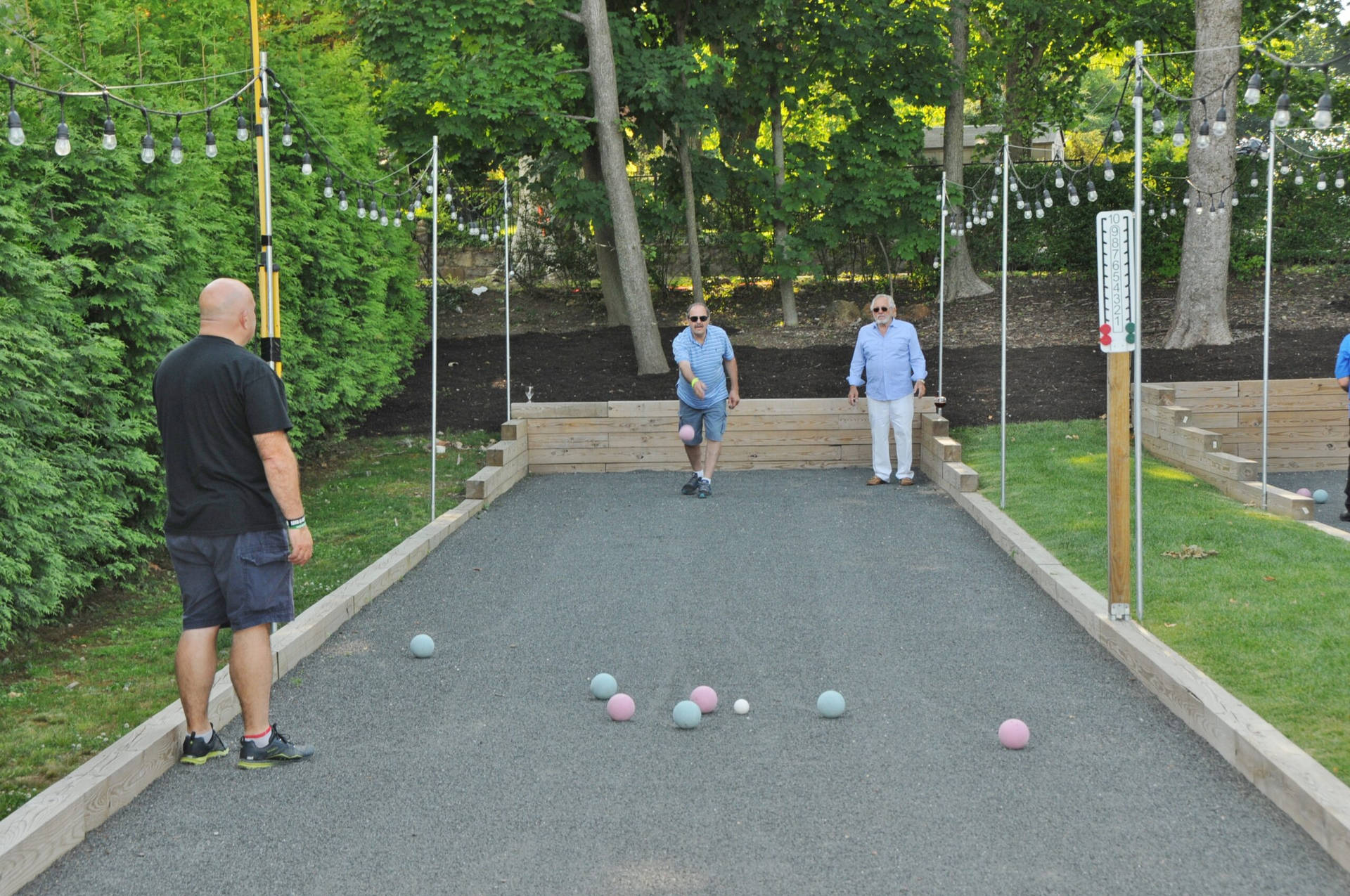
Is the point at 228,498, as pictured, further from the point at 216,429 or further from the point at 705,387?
the point at 705,387

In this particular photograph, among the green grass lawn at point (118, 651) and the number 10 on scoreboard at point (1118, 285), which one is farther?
the number 10 on scoreboard at point (1118, 285)

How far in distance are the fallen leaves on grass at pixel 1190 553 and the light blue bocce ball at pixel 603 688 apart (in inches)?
170

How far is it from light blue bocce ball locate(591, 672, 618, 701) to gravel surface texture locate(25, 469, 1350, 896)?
0.07 m

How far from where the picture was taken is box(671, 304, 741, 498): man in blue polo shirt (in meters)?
12.0

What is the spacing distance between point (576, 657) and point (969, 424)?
9.20 meters

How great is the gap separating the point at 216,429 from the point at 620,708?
209 cm

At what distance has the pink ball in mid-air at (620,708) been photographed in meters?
5.60

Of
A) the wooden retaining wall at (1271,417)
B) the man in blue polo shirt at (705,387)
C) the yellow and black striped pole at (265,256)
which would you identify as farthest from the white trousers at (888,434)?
the yellow and black striped pole at (265,256)

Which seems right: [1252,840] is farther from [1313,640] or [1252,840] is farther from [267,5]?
[267,5]

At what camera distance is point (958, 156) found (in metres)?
20.9

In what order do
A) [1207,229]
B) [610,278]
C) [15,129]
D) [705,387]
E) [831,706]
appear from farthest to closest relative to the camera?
[610,278] → [1207,229] → [705,387] → [15,129] → [831,706]

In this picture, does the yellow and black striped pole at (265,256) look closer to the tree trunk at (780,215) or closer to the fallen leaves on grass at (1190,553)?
the fallen leaves on grass at (1190,553)

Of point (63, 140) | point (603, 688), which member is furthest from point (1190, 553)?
point (63, 140)

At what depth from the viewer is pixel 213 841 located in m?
4.35
